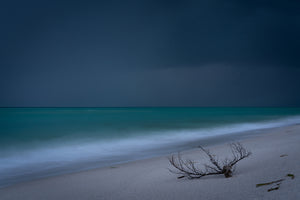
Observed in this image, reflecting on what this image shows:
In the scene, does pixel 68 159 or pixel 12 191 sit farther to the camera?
pixel 68 159

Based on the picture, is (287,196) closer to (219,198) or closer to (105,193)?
(219,198)

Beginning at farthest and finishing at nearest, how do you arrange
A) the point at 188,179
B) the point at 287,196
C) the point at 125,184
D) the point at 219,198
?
the point at 125,184 < the point at 188,179 < the point at 219,198 < the point at 287,196

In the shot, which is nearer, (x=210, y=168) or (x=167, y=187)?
(x=167, y=187)

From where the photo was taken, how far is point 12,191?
3980mm

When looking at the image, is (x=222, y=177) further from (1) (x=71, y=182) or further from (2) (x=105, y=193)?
(1) (x=71, y=182)

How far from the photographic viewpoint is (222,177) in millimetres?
3100

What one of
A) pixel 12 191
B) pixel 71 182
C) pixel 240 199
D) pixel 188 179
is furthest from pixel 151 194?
pixel 12 191

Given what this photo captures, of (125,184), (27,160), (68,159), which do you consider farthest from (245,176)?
(27,160)

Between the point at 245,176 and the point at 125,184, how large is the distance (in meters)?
1.82

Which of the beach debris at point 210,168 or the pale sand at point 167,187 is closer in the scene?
the pale sand at point 167,187

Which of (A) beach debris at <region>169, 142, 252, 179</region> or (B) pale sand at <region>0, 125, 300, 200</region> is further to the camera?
(A) beach debris at <region>169, 142, 252, 179</region>

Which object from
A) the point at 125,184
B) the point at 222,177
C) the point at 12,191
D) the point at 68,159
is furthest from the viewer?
the point at 68,159

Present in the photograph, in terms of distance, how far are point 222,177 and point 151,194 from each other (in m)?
1.00

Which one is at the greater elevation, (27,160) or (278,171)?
(27,160)
